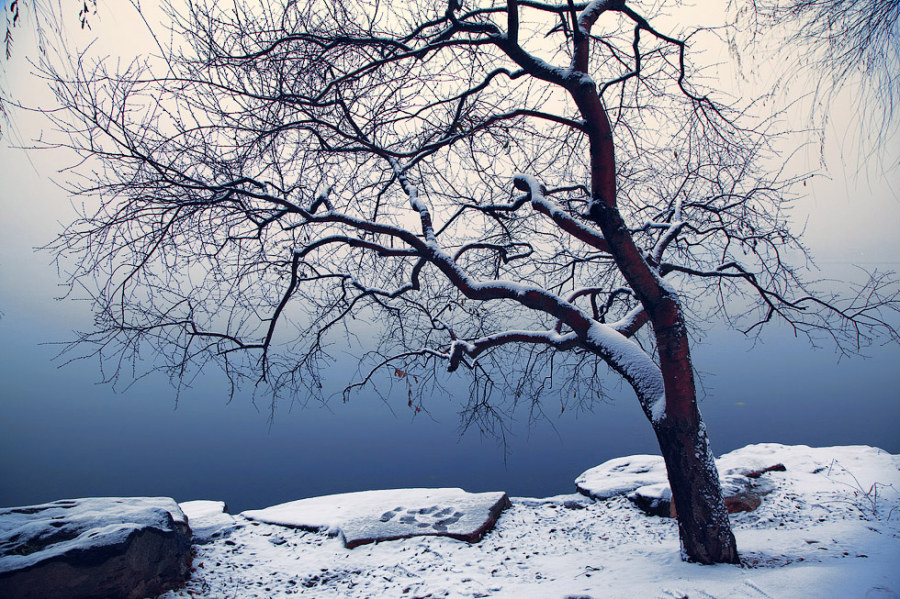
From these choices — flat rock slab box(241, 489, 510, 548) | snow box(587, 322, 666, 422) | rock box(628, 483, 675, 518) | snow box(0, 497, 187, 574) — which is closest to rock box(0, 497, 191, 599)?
snow box(0, 497, 187, 574)

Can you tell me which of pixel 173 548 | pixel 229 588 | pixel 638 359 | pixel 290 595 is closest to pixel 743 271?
pixel 638 359

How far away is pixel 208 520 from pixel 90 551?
2810mm

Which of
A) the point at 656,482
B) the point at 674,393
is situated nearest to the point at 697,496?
the point at 674,393

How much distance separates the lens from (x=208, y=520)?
6941mm

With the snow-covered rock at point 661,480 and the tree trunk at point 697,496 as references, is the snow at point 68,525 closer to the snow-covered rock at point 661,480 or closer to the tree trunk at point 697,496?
the tree trunk at point 697,496

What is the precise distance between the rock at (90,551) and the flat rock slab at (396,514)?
183 cm

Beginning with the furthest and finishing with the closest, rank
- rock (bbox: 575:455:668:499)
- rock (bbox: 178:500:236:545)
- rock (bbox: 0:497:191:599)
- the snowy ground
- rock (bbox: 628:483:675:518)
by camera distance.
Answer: rock (bbox: 575:455:668:499) → rock (bbox: 178:500:236:545) → rock (bbox: 628:483:675:518) → rock (bbox: 0:497:191:599) → the snowy ground

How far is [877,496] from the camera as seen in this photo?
18.9 ft

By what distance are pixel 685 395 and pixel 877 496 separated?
3.97m

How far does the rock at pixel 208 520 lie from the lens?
6371 mm

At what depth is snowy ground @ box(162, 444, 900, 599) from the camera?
3260mm

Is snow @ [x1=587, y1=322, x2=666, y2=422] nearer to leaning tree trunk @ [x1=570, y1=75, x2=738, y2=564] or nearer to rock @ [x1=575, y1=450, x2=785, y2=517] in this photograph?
leaning tree trunk @ [x1=570, y1=75, x2=738, y2=564]

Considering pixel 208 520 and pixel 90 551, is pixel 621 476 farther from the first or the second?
pixel 90 551

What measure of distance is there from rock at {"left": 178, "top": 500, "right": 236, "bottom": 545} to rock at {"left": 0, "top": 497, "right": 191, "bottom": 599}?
3.37ft
